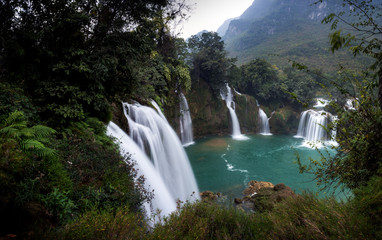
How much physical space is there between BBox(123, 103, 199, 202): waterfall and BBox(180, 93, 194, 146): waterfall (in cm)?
794

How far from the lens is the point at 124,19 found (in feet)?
24.4

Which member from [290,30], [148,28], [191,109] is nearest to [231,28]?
[290,30]

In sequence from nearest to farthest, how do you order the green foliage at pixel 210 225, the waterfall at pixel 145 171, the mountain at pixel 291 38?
the green foliage at pixel 210 225 < the waterfall at pixel 145 171 < the mountain at pixel 291 38

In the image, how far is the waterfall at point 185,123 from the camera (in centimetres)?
1925

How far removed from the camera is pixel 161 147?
945cm

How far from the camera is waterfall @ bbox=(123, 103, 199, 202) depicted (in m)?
8.36

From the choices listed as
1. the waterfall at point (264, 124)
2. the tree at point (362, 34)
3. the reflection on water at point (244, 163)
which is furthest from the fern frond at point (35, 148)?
the waterfall at point (264, 124)

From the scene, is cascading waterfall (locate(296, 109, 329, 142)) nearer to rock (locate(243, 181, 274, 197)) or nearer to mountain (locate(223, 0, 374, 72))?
rock (locate(243, 181, 274, 197))

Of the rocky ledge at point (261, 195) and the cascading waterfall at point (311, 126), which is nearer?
the rocky ledge at point (261, 195)

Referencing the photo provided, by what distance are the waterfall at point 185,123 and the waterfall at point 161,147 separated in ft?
26.1

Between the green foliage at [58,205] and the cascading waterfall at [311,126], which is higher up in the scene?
the green foliage at [58,205]

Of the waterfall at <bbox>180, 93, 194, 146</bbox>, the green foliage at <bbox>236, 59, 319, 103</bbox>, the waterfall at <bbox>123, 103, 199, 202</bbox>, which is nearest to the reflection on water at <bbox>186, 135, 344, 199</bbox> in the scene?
the waterfall at <bbox>180, 93, 194, 146</bbox>

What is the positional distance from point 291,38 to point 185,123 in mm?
73571

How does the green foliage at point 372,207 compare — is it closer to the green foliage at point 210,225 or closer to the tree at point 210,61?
the green foliage at point 210,225
